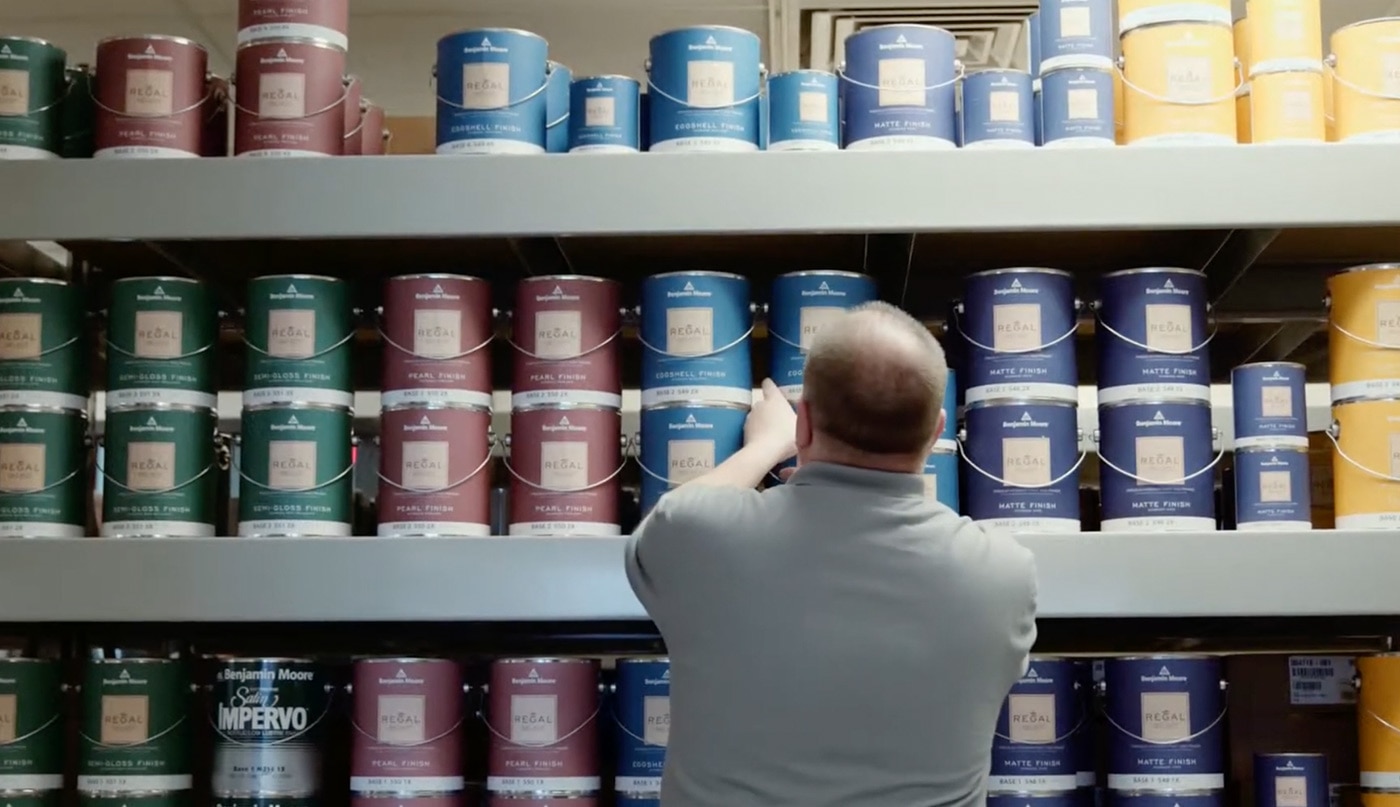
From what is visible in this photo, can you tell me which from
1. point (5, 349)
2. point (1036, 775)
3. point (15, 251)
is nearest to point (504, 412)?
point (15, 251)

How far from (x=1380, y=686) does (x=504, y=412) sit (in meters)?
1.80

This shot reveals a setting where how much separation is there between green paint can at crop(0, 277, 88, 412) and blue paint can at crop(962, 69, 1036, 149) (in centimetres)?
112

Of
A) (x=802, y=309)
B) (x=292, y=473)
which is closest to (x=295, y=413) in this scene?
(x=292, y=473)

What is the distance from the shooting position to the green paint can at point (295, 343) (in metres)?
1.81

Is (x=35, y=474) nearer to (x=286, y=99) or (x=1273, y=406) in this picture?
(x=286, y=99)

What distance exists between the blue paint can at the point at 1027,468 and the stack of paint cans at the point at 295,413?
76cm

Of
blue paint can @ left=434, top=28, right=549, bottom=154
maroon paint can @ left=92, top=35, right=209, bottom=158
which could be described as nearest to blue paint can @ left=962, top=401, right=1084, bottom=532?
blue paint can @ left=434, top=28, right=549, bottom=154

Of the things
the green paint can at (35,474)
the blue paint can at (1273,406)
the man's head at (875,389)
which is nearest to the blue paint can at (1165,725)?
the blue paint can at (1273,406)

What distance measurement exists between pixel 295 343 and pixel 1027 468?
0.88 metres

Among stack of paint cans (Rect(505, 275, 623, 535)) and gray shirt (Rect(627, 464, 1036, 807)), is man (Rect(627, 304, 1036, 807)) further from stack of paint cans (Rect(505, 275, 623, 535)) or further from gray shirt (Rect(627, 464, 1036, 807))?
stack of paint cans (Rect(505, 275, 623, 535))

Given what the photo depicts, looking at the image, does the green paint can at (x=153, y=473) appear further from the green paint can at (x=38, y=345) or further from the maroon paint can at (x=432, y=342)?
the maroon paint can at (x=432, y=342)

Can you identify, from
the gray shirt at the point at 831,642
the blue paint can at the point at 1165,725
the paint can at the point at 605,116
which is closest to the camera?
the gray shirt at the point at 831,642

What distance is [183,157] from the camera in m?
1.84

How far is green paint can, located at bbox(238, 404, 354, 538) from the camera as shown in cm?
179
